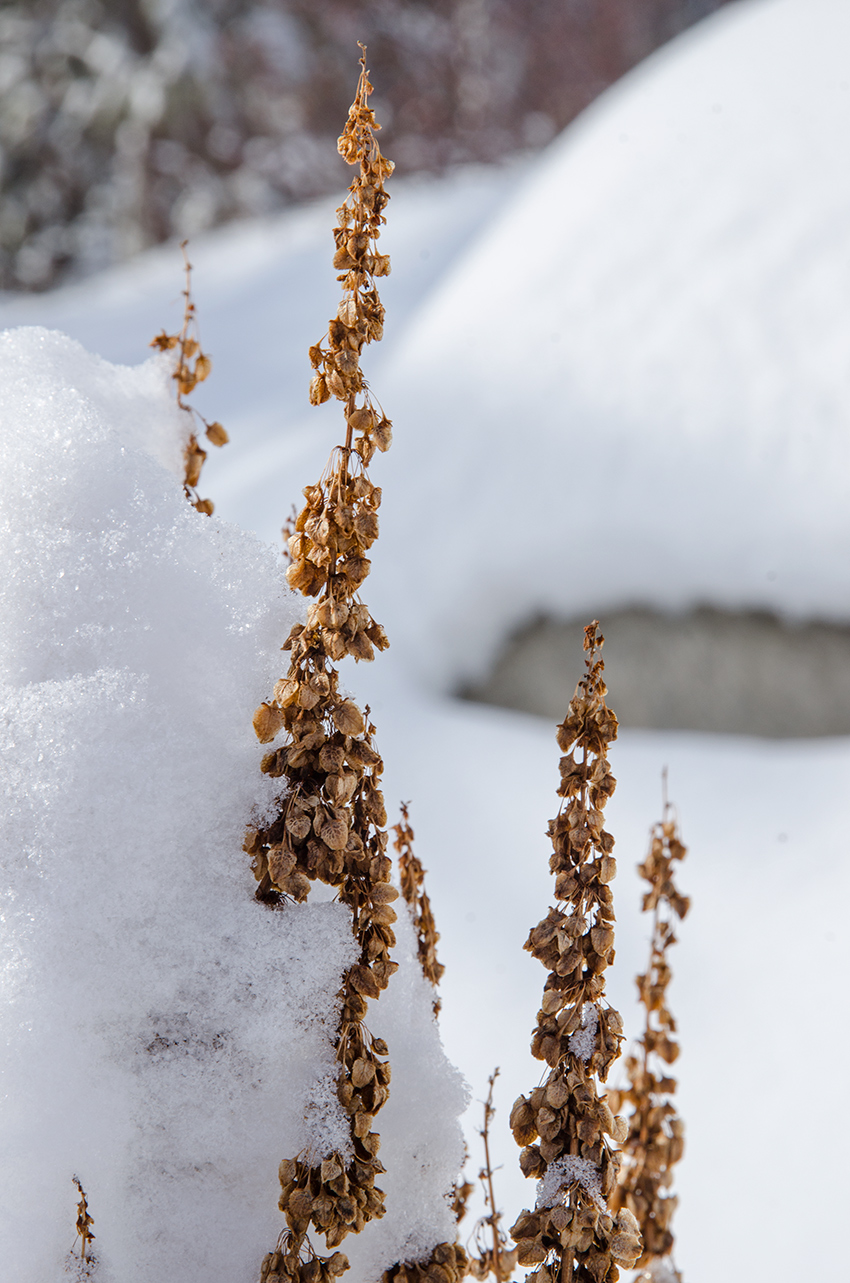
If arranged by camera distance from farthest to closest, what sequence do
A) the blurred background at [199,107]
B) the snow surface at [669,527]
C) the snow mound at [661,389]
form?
the blurred background at [199,107], the snow mound at [661,389], the snow surface at [669,527]

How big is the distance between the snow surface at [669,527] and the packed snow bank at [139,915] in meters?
0.51

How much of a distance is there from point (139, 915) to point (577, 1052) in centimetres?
23

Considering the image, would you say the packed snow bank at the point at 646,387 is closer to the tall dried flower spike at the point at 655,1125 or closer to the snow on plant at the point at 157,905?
the tall dried flower spike at the point at 655,1125

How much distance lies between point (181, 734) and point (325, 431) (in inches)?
61.2

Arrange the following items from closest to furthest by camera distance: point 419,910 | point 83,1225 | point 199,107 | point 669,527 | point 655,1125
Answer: point 83,1225 < point 419,910 < point 655,1125 < point 669,527 < point 199,107

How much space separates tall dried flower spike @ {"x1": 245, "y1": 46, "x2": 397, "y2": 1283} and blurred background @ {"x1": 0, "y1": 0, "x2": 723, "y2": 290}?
5.73m

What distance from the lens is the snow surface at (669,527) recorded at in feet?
3.38

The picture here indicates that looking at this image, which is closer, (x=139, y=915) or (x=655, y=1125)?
(x=139, y=915)

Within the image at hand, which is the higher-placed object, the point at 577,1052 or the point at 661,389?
the point at 661,389

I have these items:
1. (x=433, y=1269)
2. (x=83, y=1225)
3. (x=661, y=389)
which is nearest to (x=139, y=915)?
(x=83, y=1225)

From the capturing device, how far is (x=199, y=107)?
566cm

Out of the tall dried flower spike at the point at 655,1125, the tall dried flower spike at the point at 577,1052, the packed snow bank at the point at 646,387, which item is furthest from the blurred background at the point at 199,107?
the tall dried flower spike at the point at 577,1052

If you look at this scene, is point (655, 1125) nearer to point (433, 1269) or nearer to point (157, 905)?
point (433, 1269)

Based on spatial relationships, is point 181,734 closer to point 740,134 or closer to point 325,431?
point 325,431
